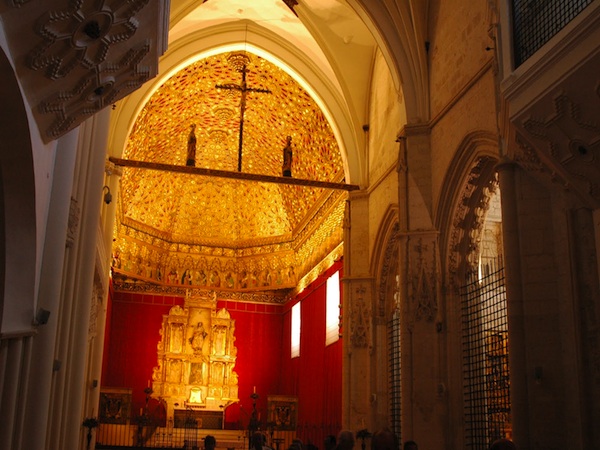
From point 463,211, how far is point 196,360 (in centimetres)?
1585

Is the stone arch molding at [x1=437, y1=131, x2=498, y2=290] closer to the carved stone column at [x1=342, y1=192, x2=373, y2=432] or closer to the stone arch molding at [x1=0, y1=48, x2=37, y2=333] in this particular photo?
the carved stone column at [x1=342, y1=192, x2=373, y2=432]

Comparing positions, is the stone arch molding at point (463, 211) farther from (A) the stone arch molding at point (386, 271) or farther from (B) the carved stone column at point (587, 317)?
(B) the carved stone column at point (587, 317)

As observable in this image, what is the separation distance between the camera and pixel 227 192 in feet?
94.7

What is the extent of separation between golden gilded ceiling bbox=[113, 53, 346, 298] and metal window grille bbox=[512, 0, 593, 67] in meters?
12.2

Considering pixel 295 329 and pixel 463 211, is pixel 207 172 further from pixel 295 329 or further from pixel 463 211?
pixel 295 329

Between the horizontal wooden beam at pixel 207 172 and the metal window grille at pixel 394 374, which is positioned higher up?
the horizontal wooden beam at pixel 207 172

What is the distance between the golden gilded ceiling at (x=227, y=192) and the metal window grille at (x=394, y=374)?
188 inches

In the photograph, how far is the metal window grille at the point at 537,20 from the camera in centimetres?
850

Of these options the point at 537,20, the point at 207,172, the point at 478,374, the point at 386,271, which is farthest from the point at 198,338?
the point at 537,20

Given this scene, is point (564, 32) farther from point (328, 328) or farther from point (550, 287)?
point (328, 328)

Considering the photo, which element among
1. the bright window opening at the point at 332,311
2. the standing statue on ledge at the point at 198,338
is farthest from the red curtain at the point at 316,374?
the standing statue on ledge at the point at 198,338

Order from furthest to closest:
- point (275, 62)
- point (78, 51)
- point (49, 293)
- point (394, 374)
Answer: point (275, 62) → point (394, 374) → point (49, 293) → point (78, 51)

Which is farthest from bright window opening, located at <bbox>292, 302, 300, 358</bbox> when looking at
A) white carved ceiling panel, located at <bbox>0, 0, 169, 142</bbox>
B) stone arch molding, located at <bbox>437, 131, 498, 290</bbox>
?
white carved ceiling panel, located at <bbox>0, 0, 169, 142</bbox>

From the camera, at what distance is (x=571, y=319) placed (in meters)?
9.69
